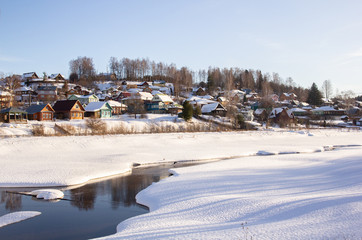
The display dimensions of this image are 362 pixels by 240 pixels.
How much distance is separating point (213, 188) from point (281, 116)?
54.6 m

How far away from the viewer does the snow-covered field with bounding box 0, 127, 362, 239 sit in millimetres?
7238

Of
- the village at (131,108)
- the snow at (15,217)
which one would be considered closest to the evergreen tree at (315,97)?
the village at (131,108)

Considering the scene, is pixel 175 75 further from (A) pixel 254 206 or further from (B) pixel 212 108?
(A) pixel 254 206

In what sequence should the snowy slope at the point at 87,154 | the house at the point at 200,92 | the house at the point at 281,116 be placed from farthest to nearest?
1. the house at the point at 200,92
2. the house at the point at 281,116
3. the snowy slope at the point at 87,154

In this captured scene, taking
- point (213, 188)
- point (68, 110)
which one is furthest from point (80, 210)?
point (68, 110)

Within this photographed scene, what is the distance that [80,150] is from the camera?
2645 cm

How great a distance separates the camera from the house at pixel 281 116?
6194 cm

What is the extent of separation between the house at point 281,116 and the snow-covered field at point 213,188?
106ft

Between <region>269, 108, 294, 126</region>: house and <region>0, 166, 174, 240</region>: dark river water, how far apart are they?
5104cm

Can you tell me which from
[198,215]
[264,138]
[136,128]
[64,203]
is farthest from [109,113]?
[198,215]

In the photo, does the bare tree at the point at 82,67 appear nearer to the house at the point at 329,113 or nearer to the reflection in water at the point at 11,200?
the house at the point at 329,113

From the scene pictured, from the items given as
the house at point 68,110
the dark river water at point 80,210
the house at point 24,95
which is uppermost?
the house at point 24,95

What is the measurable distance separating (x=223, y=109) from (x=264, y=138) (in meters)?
24.8

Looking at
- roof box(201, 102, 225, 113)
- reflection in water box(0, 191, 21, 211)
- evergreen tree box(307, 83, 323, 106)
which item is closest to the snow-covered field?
reflection in water box(0, 191, 21, 211)
